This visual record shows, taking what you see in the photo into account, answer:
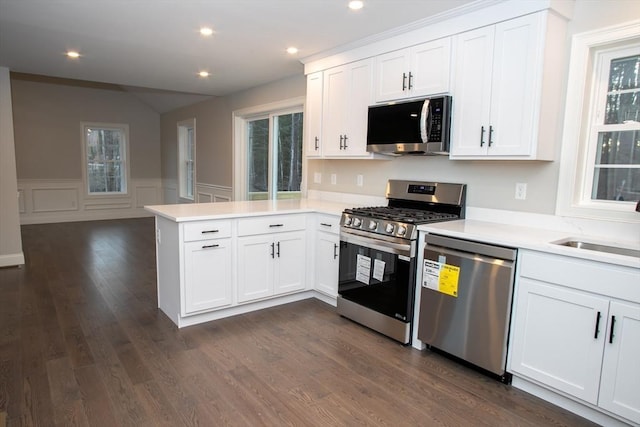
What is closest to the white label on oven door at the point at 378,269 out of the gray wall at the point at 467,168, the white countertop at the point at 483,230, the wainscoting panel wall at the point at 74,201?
the white countertop at the point at 483,230

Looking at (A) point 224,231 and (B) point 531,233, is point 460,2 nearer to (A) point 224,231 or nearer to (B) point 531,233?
(B) point 531,233

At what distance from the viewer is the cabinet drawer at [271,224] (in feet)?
10.9

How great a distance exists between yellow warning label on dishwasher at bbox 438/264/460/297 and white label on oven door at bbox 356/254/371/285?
2.08ft

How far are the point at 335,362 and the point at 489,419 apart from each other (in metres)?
0.97

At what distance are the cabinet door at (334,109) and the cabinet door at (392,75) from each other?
1.41 feet

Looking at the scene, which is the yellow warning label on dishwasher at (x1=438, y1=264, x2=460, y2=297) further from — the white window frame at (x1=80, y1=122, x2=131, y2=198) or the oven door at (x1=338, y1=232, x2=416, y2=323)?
the white window frame at (x1=80, y1=122, x2=131, y2=198)

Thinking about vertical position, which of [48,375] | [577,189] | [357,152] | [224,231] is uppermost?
[357,152]

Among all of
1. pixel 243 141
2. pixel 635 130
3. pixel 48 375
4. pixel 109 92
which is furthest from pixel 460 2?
pixel 109 92

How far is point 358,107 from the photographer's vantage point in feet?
11.9

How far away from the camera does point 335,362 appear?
2631mm

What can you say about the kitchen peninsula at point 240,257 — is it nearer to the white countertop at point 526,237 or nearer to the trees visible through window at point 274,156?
the white countertop at point 526,237

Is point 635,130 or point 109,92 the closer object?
point 635,130

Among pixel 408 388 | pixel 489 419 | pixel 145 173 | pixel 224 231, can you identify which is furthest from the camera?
pixel 145 173

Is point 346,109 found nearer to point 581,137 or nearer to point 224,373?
point 581,137
